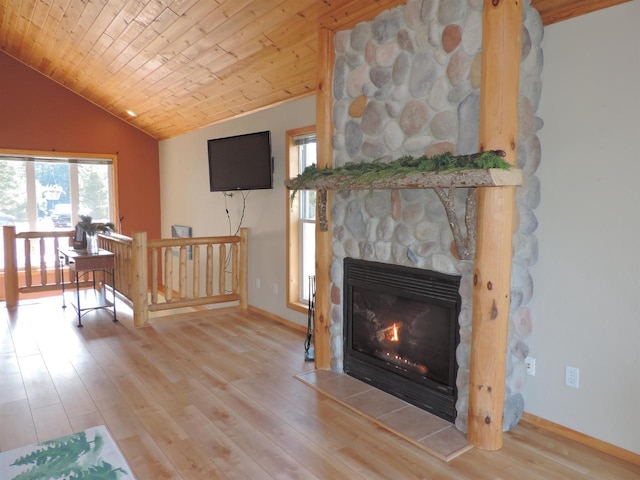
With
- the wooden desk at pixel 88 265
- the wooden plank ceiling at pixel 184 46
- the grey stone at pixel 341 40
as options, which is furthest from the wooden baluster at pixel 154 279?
the grey stone at pixel 341 40

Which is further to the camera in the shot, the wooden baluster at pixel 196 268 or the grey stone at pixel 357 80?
the wooden baluster at pixel 196 268

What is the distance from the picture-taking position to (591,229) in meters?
2.47

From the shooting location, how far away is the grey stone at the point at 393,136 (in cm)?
296

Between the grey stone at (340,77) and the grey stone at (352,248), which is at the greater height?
the grey stone at (340,77)

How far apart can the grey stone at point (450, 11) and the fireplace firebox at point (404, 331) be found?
1445 mm

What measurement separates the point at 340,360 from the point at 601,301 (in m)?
1.82

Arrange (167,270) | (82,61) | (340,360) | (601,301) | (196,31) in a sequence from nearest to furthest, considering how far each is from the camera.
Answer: (601,301), (340,360), (196,31), (167,270), (82,61)

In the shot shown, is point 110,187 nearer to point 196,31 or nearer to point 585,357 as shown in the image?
point 196,31

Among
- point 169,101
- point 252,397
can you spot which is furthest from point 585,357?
point 169,101

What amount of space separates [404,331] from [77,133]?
6.15 metres

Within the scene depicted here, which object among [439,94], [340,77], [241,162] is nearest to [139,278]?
[241,162]

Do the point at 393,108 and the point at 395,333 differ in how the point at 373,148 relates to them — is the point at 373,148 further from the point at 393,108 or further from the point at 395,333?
the point at 395,333

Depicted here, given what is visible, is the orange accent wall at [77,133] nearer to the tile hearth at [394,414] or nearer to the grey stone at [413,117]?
the tile hearth at [394,414]

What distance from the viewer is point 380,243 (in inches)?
124
